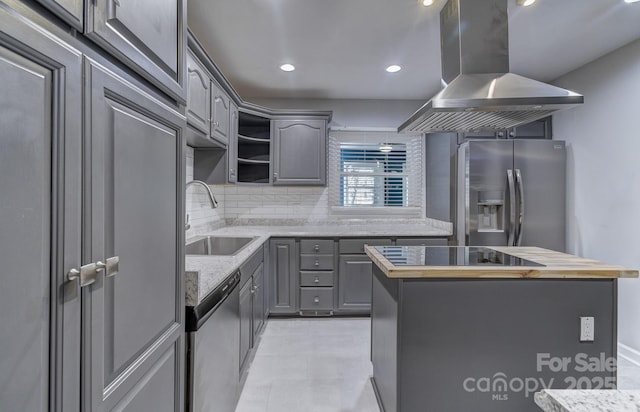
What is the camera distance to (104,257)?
0.69 meters

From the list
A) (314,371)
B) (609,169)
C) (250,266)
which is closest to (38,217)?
(250,266)

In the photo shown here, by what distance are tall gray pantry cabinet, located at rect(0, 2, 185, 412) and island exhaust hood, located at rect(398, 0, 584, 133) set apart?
1606mm

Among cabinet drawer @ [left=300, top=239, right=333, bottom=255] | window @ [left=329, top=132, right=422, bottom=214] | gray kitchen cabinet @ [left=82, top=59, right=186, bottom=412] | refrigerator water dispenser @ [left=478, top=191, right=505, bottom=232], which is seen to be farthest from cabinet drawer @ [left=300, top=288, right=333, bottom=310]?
gray kitchen cabinet @ [left=82, top=59, right=186, bottom=412]

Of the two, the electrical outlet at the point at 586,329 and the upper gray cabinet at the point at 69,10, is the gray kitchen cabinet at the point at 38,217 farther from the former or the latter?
the electrical outlet at the point at 586,329

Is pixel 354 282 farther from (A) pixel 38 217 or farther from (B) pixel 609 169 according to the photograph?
(A) pixel 38 217

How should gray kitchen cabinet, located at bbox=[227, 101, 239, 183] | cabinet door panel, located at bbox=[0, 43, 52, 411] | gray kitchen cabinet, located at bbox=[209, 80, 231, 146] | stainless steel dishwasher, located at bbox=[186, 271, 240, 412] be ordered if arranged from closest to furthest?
cabinet door panel, located at bbox=[0, 43, 52, 411], stainless steel dishwasher, located at bbox=[186, 271, 240, 412], gray kitchen cabinet, located at bbox=[209, 80, 231, 146], gray kitchen cabinet, located at bbox=[227, 101, 239, 183]

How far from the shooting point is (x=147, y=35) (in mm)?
872

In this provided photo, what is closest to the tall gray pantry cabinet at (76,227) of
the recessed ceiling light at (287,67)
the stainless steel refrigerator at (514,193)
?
the recessed ceiling light at (287,67)

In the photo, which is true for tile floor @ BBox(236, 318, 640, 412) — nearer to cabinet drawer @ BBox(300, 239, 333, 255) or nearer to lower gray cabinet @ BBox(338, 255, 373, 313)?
lower gray cabinet @ BBox(338, 255, 373, 313)

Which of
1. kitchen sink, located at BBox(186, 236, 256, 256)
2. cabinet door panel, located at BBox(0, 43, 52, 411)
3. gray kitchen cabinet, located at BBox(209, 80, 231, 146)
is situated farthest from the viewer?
kitchen sink, located at BBox(186, 236, 256, 256)

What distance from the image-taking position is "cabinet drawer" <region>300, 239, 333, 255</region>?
3438 mm

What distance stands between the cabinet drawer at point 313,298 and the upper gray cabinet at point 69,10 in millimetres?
3111

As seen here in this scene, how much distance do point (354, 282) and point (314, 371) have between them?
3.93 feet

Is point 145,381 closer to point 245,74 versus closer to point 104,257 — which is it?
point 104,257
